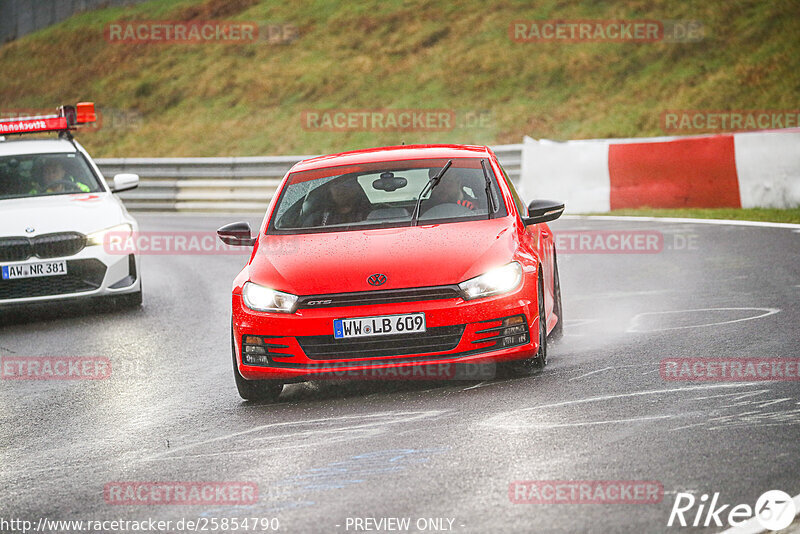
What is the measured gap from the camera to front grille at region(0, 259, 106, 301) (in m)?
11.4

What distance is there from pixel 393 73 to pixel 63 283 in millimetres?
23631

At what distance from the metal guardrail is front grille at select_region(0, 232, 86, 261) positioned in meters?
11.0

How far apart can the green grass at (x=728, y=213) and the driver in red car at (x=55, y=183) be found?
8312 mm

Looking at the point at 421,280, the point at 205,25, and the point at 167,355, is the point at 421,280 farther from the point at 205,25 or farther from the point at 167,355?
the point at 205,25

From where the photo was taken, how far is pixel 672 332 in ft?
29.0

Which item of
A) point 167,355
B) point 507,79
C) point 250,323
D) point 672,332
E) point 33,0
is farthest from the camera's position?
point 33,0

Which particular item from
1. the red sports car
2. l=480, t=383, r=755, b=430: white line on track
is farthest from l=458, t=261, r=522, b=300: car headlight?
l=480, t=383, r=755, b=430: white line on track

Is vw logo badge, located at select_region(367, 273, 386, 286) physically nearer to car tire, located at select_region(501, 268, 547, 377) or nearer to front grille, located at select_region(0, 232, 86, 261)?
car tire, located at select_region(501, 268, 547, 377)

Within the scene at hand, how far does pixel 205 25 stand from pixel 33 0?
8.04 m

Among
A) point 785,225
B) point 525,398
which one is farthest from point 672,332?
point 785,225

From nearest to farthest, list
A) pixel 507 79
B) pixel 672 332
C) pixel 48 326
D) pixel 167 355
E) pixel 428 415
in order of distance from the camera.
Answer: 1. pixel 428 415
2. pixel 672 332
3. pixel 167 355
4. pixel 48 326
5. pixel 507 79
